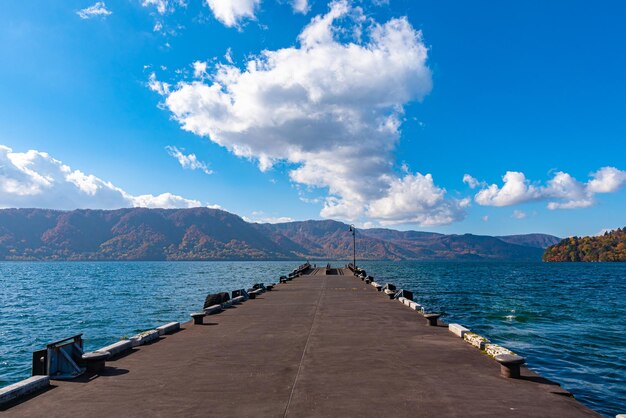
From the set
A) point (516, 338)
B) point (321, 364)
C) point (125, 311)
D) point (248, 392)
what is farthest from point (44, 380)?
point (125, 311)

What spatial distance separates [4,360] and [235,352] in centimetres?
1910

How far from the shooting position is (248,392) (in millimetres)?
9133

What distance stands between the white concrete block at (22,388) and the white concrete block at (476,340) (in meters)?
11.6

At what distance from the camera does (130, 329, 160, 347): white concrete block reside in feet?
46.2

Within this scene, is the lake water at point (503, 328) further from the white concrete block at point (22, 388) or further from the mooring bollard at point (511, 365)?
the white concrete block at point (22, 388)

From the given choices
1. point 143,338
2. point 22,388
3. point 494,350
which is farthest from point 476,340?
point 22,388

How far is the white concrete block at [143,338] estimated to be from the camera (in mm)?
14093

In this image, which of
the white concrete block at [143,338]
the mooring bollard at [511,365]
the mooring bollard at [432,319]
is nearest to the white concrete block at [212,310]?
the white concrete block at [143,338]

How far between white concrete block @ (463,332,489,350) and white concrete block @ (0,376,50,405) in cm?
1164

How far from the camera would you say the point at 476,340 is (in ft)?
46.1

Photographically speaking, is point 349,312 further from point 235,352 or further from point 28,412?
point 28,412

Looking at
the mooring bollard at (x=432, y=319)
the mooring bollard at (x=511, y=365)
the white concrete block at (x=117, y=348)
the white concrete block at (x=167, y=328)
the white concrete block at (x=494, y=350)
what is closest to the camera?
the mooring bollard at (x=511, y=365)

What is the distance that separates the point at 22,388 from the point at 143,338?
18.1 feet

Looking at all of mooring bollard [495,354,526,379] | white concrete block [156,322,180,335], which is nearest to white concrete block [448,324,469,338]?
mooring bollard [495,354,526,379]
